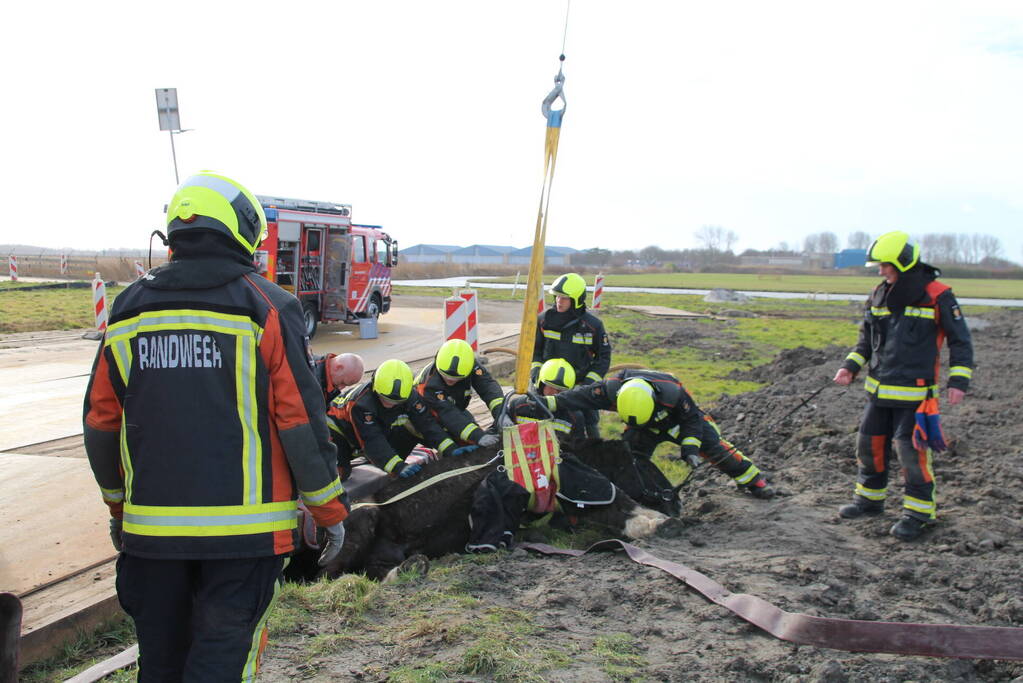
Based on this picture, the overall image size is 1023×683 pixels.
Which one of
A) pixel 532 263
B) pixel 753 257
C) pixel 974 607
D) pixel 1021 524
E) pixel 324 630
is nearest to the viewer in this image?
pixel 324 630

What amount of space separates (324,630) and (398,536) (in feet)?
5.10

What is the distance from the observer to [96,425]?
2248 mm

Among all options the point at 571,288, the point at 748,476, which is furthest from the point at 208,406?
the point at 571,288

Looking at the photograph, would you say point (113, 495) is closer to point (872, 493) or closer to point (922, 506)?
point (922, 506)

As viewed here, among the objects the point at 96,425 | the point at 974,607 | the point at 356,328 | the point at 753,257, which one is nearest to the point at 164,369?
the point at 96,425

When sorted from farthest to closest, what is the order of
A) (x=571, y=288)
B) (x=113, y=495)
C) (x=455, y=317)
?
(x=455, y=317) → (x=571, y=288) → (x=113, y=495)

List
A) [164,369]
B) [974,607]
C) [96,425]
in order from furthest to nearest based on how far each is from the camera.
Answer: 1. [974,607]
2. [96,425]
3. [164,369]

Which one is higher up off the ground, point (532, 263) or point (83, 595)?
point (532, 263)

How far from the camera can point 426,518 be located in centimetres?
508

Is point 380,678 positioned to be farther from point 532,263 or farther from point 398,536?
point 532,263

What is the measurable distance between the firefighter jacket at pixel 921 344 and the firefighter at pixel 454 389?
2826mm

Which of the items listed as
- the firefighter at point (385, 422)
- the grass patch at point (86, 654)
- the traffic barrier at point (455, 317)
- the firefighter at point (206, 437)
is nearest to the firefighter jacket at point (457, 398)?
the firefighter at point (385, 422)

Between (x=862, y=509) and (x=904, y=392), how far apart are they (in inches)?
35.6

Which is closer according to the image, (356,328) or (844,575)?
(844,575)
